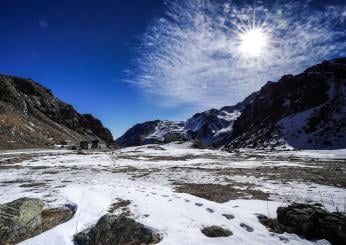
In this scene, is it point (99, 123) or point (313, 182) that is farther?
point (99, 123)

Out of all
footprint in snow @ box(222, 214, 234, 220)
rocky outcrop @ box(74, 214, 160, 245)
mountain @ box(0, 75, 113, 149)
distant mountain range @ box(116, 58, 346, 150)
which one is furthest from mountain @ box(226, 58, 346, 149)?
mountain @ box(0, 75, 113, 149)

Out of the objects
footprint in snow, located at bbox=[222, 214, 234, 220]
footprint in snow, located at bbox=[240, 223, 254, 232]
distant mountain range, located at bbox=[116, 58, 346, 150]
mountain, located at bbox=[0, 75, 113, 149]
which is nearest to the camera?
footprint in snow, located at bbox=[240, 223, 254, 232]

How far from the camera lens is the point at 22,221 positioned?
7.29 metres

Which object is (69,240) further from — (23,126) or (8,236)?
(23,126)

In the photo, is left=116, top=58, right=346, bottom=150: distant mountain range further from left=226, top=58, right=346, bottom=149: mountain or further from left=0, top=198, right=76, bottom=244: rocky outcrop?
left=0, top=198, right=76, bottom=244: rocky outcrop

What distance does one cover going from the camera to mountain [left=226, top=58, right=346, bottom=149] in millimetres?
91812

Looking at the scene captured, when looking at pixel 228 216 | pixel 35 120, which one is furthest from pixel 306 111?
pixel 35 120

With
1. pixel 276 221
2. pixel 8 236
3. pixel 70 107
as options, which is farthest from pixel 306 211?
pixel 70 107

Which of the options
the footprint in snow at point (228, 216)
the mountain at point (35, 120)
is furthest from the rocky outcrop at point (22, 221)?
the mountain at point (35, 120)

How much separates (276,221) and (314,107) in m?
124

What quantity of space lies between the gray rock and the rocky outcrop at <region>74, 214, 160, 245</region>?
64.7 inches

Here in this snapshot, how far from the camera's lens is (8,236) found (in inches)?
269

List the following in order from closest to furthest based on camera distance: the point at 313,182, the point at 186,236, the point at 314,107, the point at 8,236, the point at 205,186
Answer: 1. the point at 8,236
2. the point at 186,236
3. the point at 205,186
4. the point at 313,182
5. the point at 314,107

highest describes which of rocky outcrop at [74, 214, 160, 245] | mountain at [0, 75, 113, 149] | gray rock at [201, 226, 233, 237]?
mountain at [0, 75, 113, 149]
